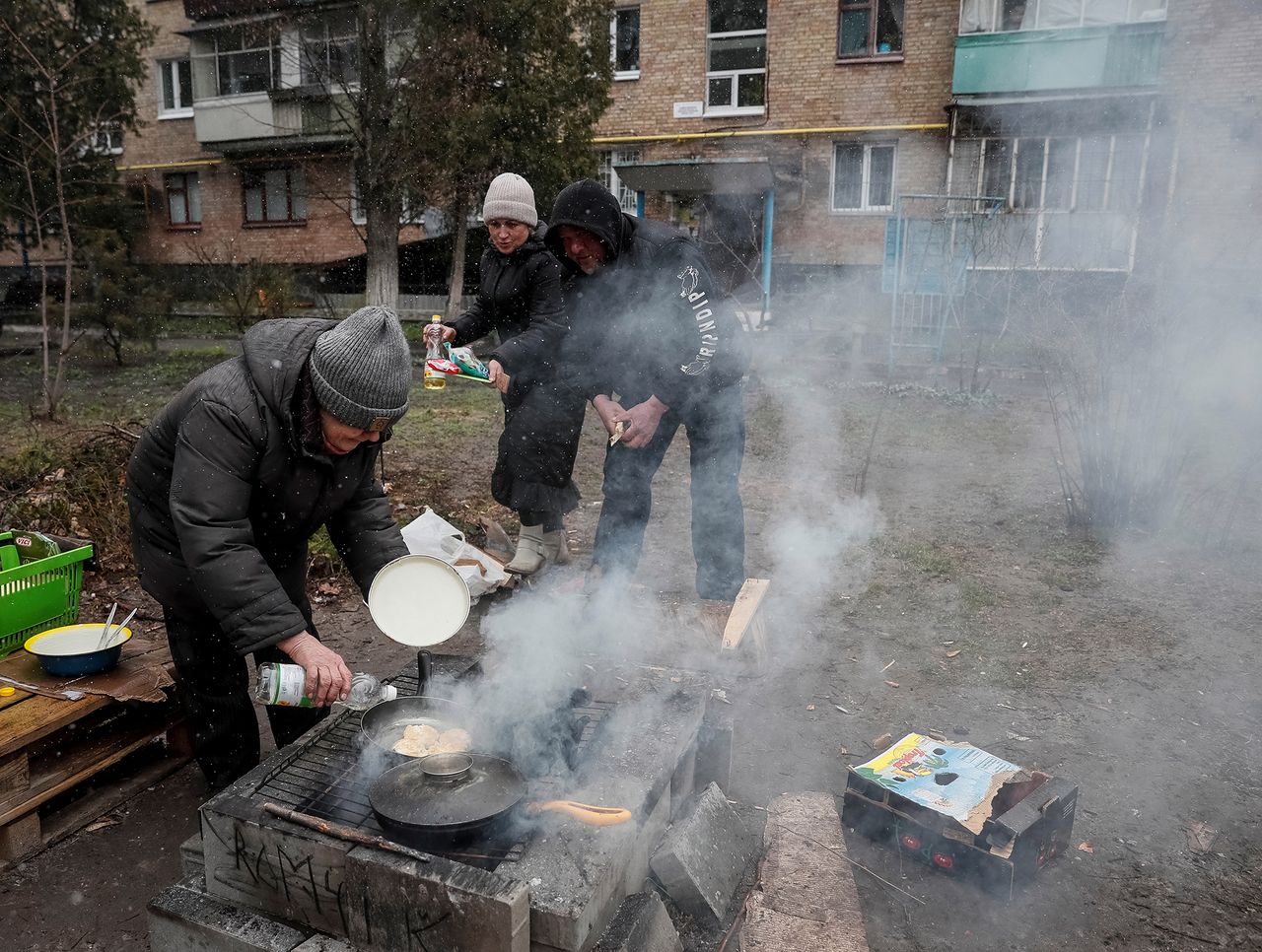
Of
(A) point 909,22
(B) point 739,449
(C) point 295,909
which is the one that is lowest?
(C) point 295,909

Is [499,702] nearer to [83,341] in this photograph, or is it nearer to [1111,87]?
[1111,87]

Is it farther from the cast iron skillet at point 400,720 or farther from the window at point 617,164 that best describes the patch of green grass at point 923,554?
the window at point 617,164

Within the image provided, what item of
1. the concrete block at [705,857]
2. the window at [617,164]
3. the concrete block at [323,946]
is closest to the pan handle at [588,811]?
the concrete block at [705,857]

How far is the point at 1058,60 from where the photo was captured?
1291 cm

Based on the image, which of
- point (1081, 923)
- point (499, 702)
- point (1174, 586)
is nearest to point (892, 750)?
point (1081, 923)

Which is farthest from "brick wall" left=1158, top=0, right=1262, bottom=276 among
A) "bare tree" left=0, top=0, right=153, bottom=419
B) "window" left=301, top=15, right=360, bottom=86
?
"window" left=301, top=15, right=360, bottom=86

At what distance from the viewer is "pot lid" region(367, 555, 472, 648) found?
2670 millimetres

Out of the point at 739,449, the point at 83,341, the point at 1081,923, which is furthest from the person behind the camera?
the point at 83,341

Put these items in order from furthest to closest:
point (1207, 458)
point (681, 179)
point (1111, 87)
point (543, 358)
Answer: point (681, 179) → point (1111, 87) → point (1207, 458) → point (543, 358)

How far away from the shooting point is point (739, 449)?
409cm

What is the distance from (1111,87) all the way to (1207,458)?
612 cm

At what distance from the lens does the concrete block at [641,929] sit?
2.06 metres

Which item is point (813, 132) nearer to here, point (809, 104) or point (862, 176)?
point (809, 104)

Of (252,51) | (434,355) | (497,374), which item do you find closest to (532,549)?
(497,374)
